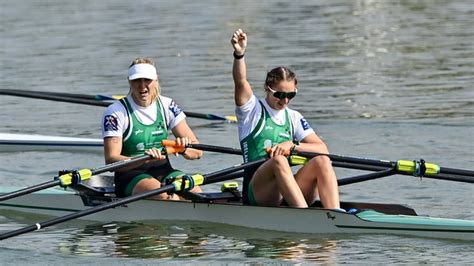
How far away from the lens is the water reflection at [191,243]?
952 centimetres

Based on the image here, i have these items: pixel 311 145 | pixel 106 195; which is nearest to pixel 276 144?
pixel 311 145

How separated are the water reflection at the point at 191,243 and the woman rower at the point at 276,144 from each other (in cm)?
29

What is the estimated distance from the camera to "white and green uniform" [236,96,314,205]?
9.84 meters

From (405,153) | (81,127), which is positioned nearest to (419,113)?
(405,153)

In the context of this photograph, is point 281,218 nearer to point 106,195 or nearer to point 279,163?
point 279,163

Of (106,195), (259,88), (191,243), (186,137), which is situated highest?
(259,88)

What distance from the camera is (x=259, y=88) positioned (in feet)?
66.2

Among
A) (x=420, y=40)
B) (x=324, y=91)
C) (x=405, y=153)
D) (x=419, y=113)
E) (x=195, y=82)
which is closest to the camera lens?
(x=405, y=153)

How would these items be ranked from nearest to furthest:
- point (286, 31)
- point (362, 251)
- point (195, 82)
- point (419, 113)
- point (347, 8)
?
point (362, 251) → point (419, 113) → point (195, 82) → point (286, 31) → point (347, 8)

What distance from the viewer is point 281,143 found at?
979 cm

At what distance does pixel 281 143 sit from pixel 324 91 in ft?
31.2

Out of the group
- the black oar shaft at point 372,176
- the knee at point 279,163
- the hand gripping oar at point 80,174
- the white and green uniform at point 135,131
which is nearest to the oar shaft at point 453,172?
the black oar shaft at point 372,176

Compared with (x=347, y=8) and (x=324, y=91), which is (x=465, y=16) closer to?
(x=347, y=8)

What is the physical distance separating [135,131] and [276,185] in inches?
52.6
